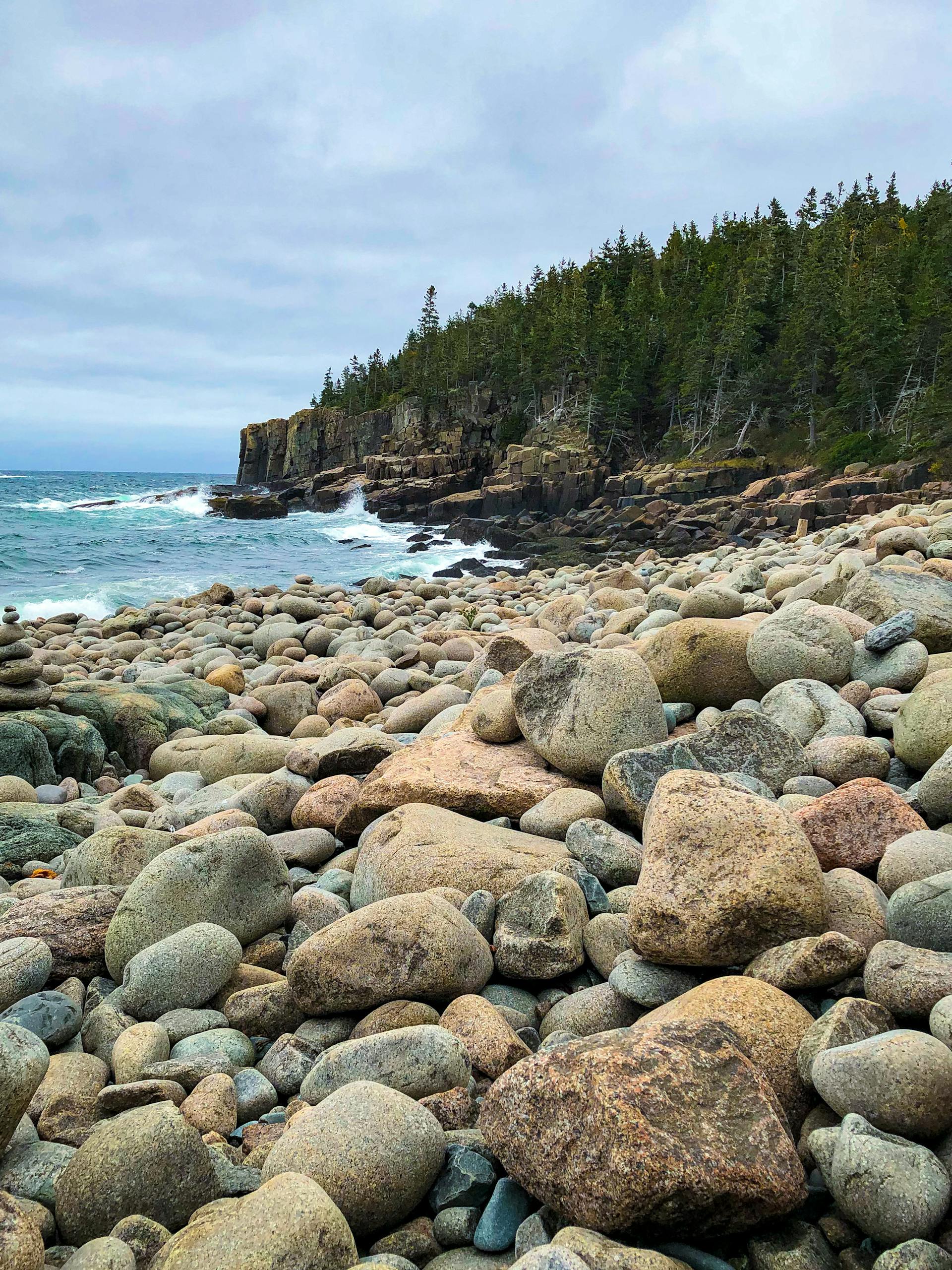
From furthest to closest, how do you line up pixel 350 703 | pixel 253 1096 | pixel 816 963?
pixel 350 703 < pixel 253 1096 < pixel 816 963

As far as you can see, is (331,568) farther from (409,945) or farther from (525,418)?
(525,418)

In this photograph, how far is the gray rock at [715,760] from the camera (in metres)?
3.93

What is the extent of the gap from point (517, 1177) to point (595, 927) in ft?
4.02

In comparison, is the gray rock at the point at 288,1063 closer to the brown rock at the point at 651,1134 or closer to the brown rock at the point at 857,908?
the brown rock at the point at 651,1134

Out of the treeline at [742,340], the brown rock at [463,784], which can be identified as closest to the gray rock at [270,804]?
the brown rock at [463,784]

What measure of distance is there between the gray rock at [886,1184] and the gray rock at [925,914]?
0.83 meters

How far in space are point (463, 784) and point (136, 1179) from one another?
2765mm

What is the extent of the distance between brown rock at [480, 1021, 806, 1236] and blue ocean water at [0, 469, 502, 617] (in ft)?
62.9

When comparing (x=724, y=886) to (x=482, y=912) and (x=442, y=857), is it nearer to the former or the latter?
(x=482, y=912)

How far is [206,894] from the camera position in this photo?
3.62 m

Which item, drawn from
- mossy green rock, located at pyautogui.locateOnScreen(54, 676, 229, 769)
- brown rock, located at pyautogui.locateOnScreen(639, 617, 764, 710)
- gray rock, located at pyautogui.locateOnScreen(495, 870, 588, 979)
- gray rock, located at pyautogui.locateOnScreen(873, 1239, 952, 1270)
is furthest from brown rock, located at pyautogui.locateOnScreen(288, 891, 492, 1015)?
mossy green rock, located at pyautogui.locateOnScreen(54, 676, 229, 769)

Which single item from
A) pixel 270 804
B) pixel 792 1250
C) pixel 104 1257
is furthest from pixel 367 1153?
pixel 270 804

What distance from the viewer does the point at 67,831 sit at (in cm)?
525

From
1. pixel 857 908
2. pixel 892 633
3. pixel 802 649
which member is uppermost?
pixel 892 633
